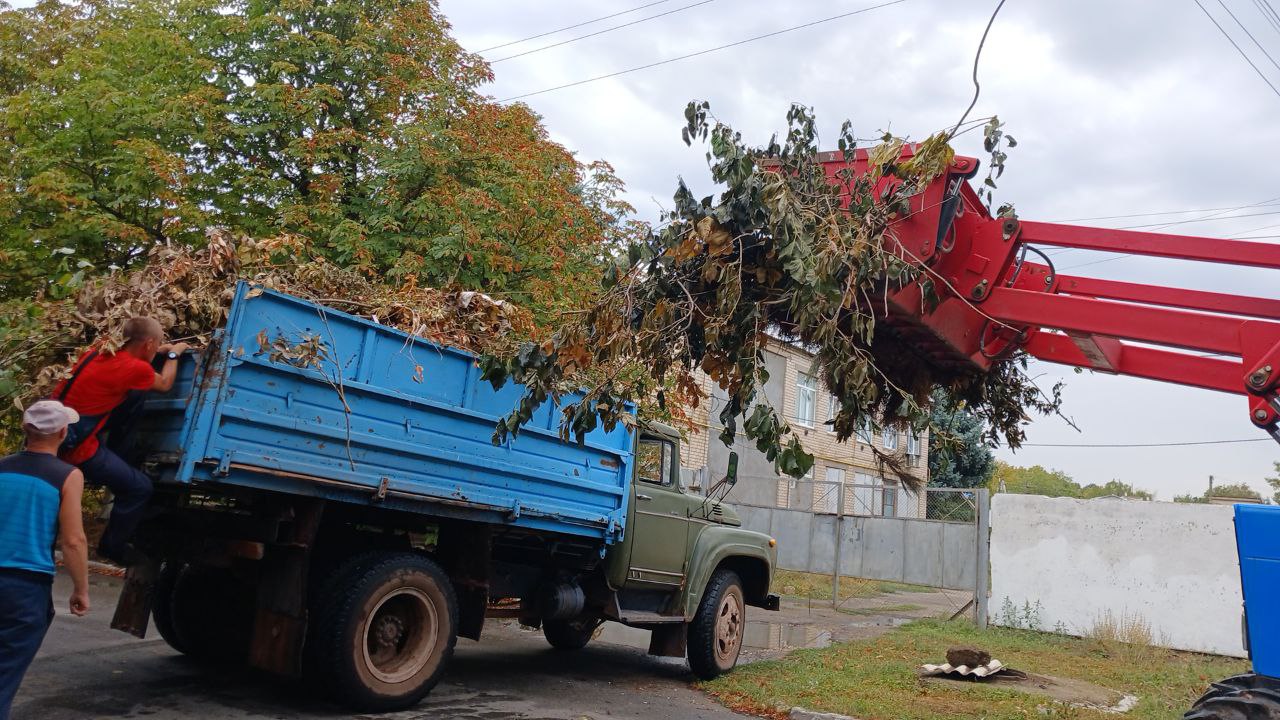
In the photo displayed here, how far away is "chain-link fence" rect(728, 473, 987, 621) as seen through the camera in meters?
12.8

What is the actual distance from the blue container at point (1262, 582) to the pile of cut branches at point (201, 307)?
15.5ft

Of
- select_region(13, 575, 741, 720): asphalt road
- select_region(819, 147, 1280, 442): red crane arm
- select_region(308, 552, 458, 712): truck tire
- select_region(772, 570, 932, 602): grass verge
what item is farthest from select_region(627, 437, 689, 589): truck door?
select_region(772, 570, 932, 602): grass verge

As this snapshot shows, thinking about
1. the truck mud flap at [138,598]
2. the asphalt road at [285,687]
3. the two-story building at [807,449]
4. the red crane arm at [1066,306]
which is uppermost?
the two-story building at [807,449]

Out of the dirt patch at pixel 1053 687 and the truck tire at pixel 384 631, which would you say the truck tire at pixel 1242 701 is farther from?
the truck tire at pixel 384 631

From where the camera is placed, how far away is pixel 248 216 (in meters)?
10.8

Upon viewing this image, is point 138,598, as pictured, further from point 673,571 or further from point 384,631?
point 673,571

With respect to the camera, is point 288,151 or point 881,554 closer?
point 288,151

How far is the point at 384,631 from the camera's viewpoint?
19.4 feet

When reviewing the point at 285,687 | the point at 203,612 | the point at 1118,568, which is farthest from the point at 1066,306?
the point at 1118,568

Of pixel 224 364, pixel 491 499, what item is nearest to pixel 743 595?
pixel 491 499

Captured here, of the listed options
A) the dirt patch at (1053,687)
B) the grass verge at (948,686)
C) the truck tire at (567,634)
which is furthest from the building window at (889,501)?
the truck tire at (567,634)

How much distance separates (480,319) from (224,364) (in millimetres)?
2160

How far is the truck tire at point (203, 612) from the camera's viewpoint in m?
6.26

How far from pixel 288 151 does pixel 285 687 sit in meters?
6.76
